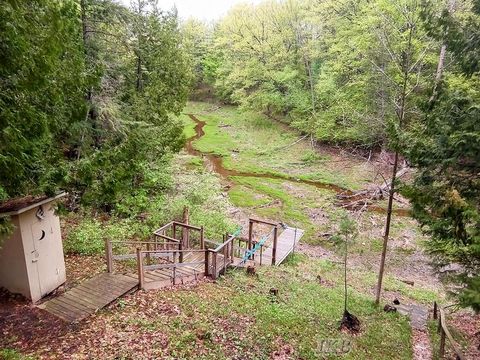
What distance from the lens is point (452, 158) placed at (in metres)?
7.32

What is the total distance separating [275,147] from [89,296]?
2683cm

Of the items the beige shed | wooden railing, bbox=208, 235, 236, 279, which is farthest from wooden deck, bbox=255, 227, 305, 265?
the beige shed

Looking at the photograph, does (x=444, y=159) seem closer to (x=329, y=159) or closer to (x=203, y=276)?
(x=203, y=276)

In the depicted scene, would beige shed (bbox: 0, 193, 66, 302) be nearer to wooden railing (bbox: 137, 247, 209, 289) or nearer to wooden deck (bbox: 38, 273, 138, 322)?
wooden deck (bbox: 38, 273, 138, 322)

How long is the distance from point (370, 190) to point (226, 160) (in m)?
12.4

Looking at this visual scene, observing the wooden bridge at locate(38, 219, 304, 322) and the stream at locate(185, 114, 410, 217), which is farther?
the stream at locate(185, 114, 410, 217)

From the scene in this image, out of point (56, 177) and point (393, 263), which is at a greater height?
point (56, 177)

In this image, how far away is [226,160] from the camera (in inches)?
1190

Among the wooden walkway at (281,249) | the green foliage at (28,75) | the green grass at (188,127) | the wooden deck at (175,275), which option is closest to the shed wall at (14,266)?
the green foliage at (28,75)

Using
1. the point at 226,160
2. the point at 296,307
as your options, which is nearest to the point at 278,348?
the point at 296,307

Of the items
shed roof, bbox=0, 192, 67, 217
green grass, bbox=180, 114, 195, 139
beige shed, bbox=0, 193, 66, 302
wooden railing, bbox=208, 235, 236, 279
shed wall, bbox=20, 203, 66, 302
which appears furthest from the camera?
green grass, bbox=180, 114, 195, 139

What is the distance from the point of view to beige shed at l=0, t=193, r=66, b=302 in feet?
24.1

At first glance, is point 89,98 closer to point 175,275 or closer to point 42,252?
point 42,252

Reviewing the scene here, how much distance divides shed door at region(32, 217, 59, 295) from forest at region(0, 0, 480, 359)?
73 cm
